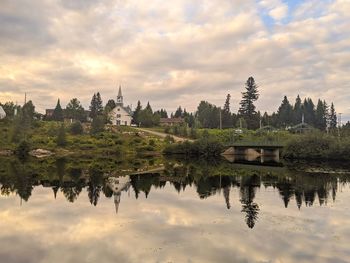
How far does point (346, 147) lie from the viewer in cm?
6950

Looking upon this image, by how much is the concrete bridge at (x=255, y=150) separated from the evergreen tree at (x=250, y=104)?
33092mm

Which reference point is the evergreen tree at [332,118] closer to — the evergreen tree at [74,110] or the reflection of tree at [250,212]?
the evergreen tree at [74,110]

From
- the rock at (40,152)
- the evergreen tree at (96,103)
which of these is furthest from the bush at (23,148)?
the evergreen tree at (96,103)

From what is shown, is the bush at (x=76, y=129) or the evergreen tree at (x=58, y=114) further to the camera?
the evergreen tree at (x=58, y=114)

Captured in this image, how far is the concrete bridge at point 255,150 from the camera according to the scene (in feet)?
268

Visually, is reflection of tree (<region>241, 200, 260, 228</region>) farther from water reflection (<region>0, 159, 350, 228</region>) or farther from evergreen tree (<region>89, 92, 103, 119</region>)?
evergreen tree (<region>89, 92, 103, 119</region>)

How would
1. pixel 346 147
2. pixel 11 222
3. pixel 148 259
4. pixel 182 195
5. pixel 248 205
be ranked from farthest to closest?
pixel 346 147, pixel 182 195, pixel 248 205, pixel 11 222, pixel 148 259

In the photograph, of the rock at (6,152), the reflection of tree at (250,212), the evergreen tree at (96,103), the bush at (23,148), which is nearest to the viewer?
the reflection of tree at (250,212)

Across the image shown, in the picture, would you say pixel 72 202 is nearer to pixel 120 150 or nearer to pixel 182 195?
pixel 182 195

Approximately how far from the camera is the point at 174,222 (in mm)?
20766

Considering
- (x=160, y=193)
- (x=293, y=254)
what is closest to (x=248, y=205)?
(x=160, y=193)

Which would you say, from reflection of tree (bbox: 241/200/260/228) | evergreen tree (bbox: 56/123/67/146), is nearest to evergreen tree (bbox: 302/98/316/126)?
evergreen tree (bbox: 56/123/67/146)

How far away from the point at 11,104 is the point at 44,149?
156 feet

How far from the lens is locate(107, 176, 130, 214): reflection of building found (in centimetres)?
2823
